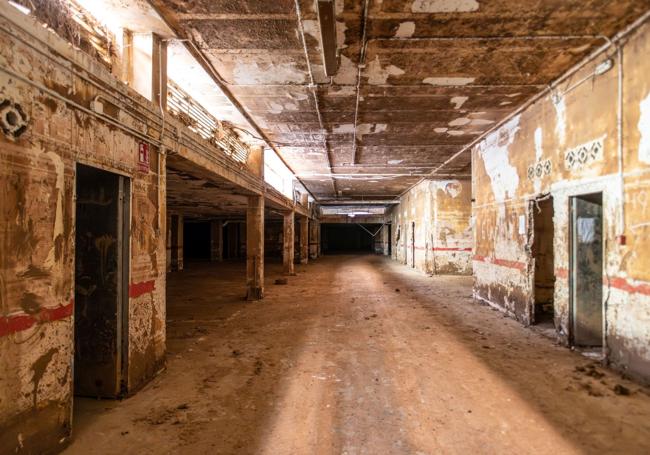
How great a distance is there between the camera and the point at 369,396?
124 inches

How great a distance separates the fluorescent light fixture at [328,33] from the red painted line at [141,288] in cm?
292

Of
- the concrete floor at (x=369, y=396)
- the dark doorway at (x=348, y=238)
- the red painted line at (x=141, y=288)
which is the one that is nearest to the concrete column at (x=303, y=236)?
the concrete floor at (x=369, y=396)

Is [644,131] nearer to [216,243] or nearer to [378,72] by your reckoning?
[378,72]

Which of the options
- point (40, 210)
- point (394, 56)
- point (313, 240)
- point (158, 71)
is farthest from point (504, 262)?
point (313, 240)

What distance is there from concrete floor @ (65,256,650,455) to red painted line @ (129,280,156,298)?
35.5 inches

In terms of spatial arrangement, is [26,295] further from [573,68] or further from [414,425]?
[573,68]


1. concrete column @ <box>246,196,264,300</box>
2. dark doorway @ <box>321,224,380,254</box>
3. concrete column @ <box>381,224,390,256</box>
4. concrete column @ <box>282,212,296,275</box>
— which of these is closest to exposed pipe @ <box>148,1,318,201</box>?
concrete column @ <box>246,196,264,300</box>

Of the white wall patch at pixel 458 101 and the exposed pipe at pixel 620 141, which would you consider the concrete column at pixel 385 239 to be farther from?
the exposed pipe at pixel 620 141

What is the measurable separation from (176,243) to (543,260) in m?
12.7

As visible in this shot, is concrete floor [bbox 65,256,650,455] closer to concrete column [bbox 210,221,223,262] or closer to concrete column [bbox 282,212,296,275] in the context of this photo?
concrete column [bbox 282,212,296,275]

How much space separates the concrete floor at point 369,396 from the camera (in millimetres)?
2473

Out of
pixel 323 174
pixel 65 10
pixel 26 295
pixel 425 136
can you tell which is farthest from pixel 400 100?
pixel 323 174

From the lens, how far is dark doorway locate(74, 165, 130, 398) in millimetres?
3084

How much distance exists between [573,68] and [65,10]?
5359mm
